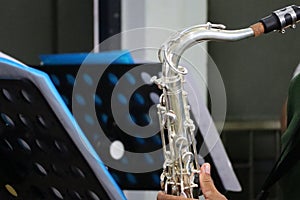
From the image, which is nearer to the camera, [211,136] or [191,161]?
[191,161]

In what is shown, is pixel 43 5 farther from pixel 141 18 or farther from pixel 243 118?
pixel 243 118

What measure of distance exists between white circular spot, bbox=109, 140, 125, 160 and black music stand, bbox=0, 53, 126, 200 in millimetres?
278

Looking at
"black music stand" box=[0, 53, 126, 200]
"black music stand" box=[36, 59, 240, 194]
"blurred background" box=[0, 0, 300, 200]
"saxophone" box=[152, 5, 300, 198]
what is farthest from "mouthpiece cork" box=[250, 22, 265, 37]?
"blurred background" box=[0, 0, 300, 200]

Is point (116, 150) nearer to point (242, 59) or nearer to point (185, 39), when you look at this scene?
point (185, 39)

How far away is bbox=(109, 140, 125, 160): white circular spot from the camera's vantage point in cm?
134

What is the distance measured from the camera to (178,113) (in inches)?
46.8

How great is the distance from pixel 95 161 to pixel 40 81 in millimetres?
151

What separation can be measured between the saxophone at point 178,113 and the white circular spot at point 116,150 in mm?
158

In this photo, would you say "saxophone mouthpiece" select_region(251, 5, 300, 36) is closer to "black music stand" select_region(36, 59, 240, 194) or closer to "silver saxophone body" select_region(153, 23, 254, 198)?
"silver saxophone body" select_region(153, 23, 254, 198)

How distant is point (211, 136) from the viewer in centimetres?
135

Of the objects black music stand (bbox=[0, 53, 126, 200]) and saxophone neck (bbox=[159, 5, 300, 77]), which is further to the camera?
saxophone neck (bbox=[159, 5, 300, 77])

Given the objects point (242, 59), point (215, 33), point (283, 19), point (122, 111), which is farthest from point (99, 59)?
point (242, 59)

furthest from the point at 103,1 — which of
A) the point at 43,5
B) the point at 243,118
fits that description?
the point at 243,118

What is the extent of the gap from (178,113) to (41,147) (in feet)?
0.93
